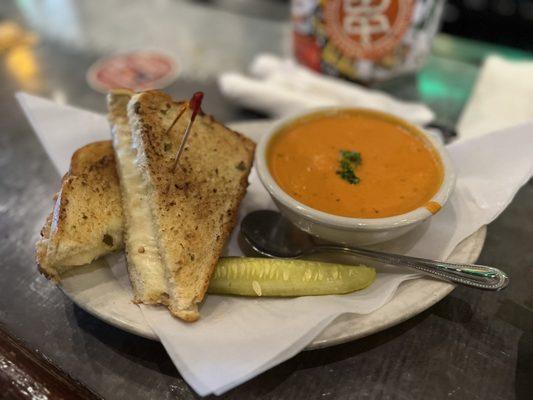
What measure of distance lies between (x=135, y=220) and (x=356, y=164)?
29.5 inches

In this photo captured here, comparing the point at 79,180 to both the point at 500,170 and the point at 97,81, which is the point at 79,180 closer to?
A: the point at 500,170

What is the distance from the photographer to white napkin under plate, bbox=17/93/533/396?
1107 millimetres

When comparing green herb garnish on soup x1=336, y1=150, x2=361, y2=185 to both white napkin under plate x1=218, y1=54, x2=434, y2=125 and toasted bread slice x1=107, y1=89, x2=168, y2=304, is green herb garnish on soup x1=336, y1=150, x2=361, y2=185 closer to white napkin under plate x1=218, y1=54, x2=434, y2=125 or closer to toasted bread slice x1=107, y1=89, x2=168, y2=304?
toasted bread slice x1=107, y1=89, x2=168, y2=304

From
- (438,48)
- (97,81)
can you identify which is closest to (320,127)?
(97,81)

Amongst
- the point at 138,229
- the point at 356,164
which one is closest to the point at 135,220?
the point at 138,229

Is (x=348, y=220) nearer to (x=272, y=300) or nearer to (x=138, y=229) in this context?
(x=272, y=300)

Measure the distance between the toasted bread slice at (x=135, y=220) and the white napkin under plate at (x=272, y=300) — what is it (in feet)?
0.22

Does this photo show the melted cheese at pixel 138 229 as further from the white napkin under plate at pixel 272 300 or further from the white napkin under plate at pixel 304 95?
the white napkin under plate at pixel 304 95

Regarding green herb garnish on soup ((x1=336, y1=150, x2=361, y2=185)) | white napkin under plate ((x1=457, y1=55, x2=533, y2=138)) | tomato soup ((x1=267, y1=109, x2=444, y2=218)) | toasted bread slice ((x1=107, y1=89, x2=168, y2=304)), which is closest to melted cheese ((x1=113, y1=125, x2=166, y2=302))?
toasted bread slice ((x1=107, y1=89, x2=168, y2=304))

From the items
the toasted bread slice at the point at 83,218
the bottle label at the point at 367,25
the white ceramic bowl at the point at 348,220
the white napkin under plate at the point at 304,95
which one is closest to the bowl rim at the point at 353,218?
the white ceramic bowl at the point at 348,220

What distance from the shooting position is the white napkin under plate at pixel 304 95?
7.77 ft

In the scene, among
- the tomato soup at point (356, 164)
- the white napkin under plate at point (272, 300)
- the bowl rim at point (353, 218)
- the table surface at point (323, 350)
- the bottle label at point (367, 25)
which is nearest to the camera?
the white napkin under plate at point (272, 300)

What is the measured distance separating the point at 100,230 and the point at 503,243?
1402 millimetres

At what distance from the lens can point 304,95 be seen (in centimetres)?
246
